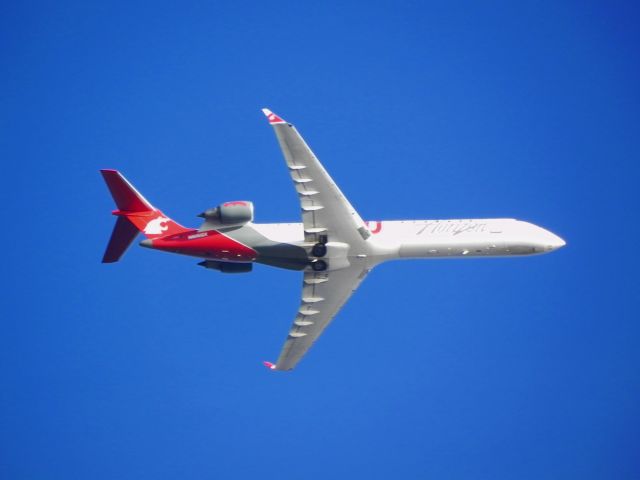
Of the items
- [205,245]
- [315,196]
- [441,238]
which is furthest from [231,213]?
[441,238]

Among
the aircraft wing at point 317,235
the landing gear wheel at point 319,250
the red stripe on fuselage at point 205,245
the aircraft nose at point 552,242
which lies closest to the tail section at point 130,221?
the red stripe on fuselage at point 205,245

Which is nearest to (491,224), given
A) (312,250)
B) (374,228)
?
(374,228)

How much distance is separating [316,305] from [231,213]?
320 inches

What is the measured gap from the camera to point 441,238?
4212 cm

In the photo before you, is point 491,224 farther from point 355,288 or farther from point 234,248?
point 234,248

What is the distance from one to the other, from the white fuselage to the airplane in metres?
0.05

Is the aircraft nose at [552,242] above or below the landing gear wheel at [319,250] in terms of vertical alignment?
above

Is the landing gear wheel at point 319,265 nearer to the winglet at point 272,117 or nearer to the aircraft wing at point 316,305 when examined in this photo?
the aircraft wing at point 316,305

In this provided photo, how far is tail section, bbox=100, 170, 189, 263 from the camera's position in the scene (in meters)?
42.8

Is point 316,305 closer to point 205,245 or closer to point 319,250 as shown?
point 319,250

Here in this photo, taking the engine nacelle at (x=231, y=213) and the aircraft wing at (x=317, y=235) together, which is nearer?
the aircraft wing at (x=317, y=235)

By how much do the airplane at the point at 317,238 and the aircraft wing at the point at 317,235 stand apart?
0.05 metres

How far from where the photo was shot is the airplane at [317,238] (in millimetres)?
40781

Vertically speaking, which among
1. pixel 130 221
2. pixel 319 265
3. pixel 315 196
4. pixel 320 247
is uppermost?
pixel 315 196
